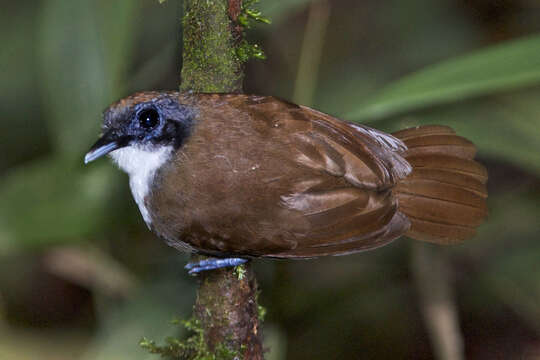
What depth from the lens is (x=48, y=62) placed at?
2990 mm

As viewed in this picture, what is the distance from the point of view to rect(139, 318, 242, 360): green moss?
210cm

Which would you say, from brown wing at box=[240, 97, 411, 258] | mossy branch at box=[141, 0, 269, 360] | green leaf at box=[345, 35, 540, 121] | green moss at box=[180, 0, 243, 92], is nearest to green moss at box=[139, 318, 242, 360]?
mossy branch at box=[141, 0, 269, 360]

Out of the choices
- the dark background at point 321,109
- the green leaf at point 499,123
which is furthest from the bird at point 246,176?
the green leaf at point 499,123

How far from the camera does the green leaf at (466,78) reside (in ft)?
7.70

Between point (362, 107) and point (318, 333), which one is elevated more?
point (362, 107)

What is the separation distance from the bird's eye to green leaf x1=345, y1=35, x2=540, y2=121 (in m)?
0.70

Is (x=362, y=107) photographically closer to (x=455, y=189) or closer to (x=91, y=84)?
(x=455, y=189)

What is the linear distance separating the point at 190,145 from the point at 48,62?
3.49 feet

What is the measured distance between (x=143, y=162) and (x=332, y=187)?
1.99 feet

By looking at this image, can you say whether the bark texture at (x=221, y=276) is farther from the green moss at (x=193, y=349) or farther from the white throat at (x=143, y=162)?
the white throat at (x=143, y=162)

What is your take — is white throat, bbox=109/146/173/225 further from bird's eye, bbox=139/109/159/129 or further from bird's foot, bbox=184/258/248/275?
bird's foot, bbox=184/258/248/275

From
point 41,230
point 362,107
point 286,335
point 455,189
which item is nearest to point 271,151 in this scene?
point 362,107

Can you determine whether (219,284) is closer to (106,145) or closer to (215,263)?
(215,263)

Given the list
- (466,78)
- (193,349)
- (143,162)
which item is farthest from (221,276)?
(466,78)
